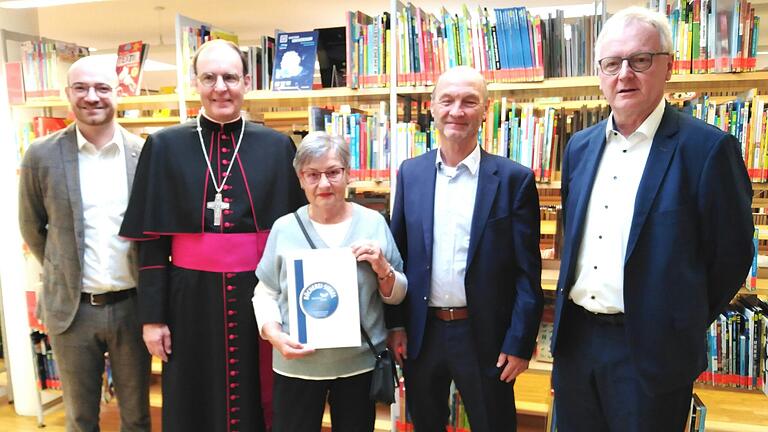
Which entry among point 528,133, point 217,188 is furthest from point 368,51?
point 217,188

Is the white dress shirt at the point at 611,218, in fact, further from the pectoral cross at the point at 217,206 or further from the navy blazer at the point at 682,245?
the pectoral cross at the point at 217,206

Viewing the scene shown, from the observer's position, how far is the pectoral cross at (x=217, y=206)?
214 cm

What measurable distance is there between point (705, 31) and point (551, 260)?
4.62ft

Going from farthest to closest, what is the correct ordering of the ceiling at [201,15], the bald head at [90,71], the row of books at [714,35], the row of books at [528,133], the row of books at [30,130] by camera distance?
the ceiling at [201,15], the row of books at [30,130], the row of books at [528,133], the row of books at [714,35], the bald head at [90,71]

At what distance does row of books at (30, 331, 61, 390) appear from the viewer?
3.74 meters

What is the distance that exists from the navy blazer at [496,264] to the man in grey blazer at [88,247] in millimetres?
1266

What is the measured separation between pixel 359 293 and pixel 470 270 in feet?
1.30

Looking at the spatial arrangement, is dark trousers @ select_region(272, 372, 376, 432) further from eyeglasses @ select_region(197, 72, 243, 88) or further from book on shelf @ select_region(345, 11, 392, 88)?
book on shelf @ select_region(345, 11, 392, 88)

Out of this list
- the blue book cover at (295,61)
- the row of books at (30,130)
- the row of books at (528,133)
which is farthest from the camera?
the row of books at (30,130)

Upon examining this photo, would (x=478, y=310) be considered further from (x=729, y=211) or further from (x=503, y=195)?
(x=729, y=211)

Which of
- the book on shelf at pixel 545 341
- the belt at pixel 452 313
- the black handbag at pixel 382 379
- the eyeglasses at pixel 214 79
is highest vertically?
the eyeglasses at pixel 214 79

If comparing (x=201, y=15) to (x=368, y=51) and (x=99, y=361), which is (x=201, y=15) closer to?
→ (x=368, y=51)

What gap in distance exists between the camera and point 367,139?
10.1 feet

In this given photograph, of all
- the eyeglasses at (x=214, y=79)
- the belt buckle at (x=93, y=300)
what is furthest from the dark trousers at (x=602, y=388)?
the belt buckle at (x=93, y=300)
